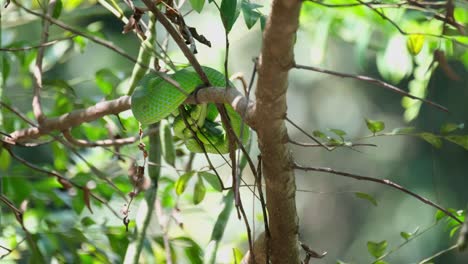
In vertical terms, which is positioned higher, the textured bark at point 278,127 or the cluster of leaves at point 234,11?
the cluster of leaves at point 234,11

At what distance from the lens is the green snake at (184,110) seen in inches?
66.0

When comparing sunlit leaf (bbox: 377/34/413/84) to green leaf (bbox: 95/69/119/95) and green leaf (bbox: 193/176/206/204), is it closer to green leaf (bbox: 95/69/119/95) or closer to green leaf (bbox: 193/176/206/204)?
green leaf (bbox: 193/176/206/204)

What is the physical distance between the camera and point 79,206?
2182 mm

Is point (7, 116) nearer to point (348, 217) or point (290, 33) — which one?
point (290, 33)

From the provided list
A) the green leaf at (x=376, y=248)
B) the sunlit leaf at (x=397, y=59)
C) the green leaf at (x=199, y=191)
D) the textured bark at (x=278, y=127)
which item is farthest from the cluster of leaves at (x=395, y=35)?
the textured bark at (x=278, y=127)

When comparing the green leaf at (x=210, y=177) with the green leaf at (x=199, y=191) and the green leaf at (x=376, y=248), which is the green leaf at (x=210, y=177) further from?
the green leaf at (x=376, y=248)

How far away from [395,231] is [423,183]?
0.35 meters

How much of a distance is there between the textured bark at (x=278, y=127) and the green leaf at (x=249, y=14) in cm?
18

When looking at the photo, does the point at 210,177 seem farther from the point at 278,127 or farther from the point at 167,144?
the point at 278,127

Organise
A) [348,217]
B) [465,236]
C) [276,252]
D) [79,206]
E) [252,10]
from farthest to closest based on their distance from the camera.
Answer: [348,217], [79,206], [276,252], [252,10], [465,236]

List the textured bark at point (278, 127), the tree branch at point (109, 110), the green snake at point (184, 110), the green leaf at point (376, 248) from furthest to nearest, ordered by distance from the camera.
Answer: the green leaf at point (376, 248) < the green snake at point (184, 110) < the tree branch at point (109, 110) < the textured bark at point (278, 127)

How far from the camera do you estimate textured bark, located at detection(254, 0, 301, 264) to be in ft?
3.65

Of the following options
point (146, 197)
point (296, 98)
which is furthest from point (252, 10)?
point (296, 98)

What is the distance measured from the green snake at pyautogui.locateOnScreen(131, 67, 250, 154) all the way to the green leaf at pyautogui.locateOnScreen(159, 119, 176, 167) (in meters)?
0.02
